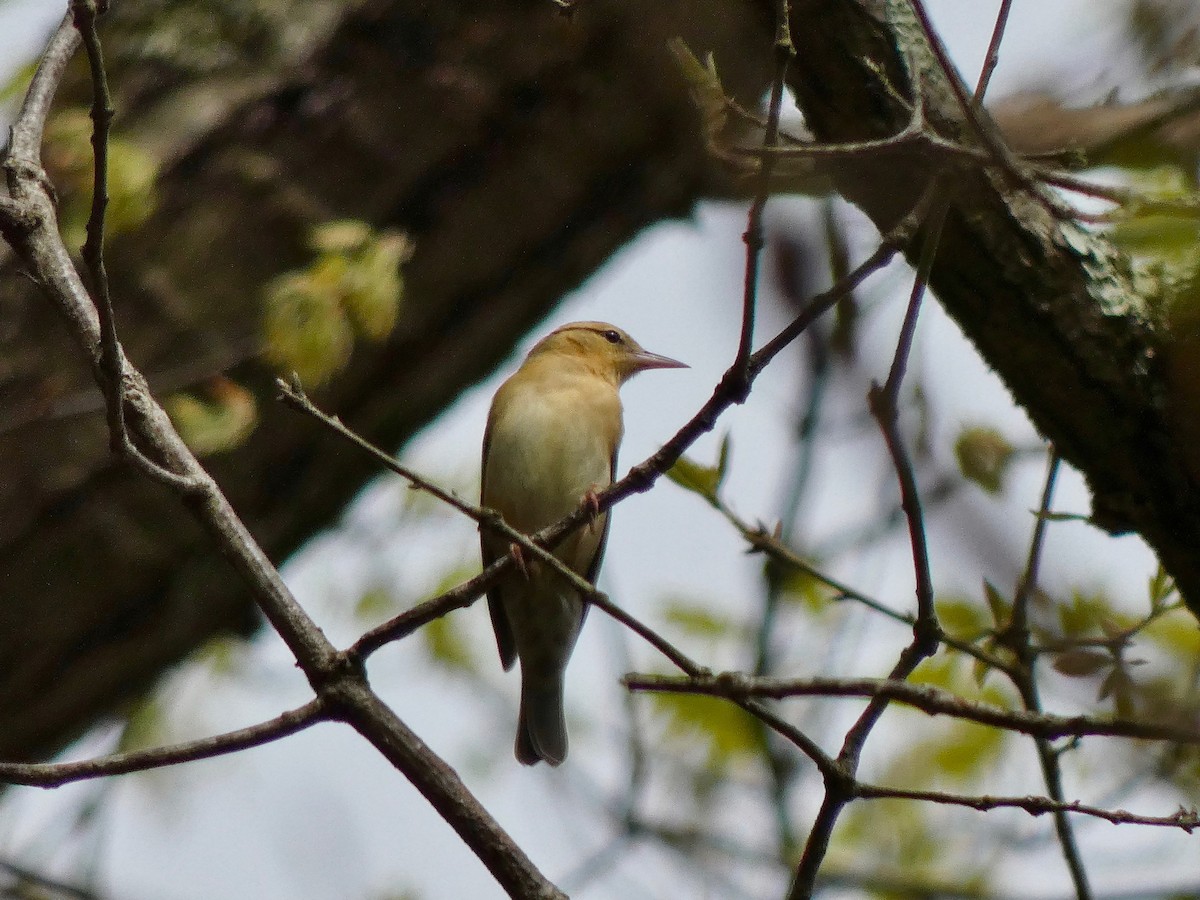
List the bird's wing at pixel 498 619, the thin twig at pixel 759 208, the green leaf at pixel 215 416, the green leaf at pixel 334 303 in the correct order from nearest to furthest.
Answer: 1. the thin twig at pixel 759 208
2. the green leaf at pixel 334 303
3. the green leaf at pixel 215 416
4. the bird's wing at pixel 498 619

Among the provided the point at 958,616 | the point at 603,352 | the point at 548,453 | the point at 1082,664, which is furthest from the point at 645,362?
the point at 1082,664

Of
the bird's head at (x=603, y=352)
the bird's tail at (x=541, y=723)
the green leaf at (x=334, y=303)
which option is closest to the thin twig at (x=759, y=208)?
the green leaf at (x=334, y=303)

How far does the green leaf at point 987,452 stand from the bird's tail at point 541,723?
7.86 ft

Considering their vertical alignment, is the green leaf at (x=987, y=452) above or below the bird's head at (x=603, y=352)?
below

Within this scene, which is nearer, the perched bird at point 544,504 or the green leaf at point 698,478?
the green leaf at point 698,478

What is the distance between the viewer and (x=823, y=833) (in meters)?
2.36

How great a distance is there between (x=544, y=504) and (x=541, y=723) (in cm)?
86

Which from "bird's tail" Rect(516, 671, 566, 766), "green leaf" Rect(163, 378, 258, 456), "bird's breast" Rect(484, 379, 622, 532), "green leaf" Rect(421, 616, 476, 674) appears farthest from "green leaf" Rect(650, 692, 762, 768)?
"green leaf" Rect(163, 378, 258, 456)

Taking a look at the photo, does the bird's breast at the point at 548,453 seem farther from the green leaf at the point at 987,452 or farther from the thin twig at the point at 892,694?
the thin twig at the point at 892,694

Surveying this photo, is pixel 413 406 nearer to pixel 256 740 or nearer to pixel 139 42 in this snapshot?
pixel 139 42

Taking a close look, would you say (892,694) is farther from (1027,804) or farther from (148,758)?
(148,758)

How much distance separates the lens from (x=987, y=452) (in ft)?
10.8

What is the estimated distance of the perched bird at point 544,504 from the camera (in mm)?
5621

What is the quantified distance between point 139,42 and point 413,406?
1.51 metres
